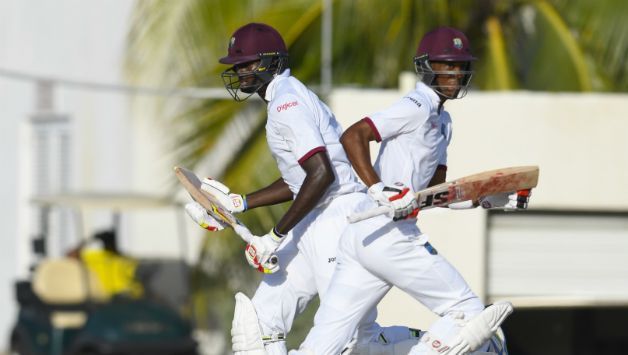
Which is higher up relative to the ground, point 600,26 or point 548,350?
point 600,26

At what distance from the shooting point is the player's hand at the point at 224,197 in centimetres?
684

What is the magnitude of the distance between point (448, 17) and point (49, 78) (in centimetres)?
467

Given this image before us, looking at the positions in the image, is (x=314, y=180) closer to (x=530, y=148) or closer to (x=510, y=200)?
(x=510, y=200)

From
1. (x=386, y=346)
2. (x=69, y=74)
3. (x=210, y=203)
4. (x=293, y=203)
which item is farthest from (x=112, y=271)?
(x=293, y=203)

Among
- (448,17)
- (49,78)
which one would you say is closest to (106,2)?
(49,78)

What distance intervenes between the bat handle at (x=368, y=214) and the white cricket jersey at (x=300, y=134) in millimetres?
320

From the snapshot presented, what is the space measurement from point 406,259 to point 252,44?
1.19 m

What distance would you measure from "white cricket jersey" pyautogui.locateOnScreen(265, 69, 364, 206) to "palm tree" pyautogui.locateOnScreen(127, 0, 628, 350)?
17.8 feet

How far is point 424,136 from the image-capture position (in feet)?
21.3

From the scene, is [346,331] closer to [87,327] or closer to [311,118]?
[311,118]

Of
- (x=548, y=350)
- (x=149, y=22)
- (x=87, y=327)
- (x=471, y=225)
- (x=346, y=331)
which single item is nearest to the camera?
(x=346, y=331)

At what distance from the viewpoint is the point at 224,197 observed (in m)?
6.86

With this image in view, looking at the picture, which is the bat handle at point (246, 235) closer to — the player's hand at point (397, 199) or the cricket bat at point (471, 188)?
the cricket bat at point (471, 188)

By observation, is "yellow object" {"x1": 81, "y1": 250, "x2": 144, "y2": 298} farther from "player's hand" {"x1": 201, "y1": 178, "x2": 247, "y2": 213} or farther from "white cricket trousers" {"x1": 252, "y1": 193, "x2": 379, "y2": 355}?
"white cricket trousers" {"x1": 252, "y1": 193, "x2": 379, "y2": 355}
